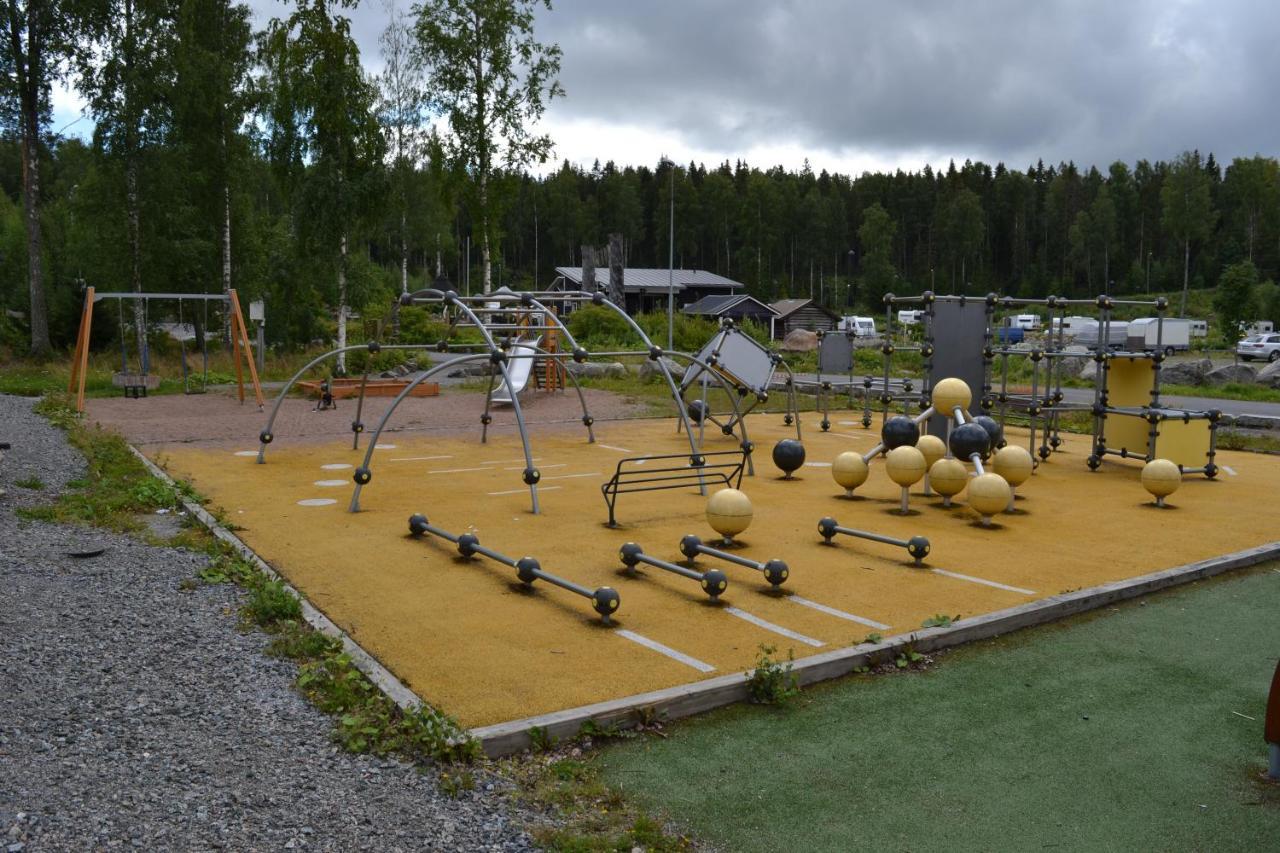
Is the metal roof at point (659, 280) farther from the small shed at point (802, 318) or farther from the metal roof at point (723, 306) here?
the small shed at point (802, 318)

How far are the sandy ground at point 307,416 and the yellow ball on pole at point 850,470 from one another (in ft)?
19.6

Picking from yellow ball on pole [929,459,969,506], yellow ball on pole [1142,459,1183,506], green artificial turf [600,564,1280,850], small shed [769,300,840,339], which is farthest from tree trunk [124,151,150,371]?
small shed [769,300,840,339]

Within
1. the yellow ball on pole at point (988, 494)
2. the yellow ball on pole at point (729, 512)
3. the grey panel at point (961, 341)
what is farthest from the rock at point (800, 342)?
the yellow ball on pole at point (729, 512)

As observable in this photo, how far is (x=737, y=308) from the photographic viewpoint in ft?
152

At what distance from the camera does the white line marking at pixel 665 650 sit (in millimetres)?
4914

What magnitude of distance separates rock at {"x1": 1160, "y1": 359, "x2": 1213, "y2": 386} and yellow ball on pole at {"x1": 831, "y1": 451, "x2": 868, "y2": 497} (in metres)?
18.1

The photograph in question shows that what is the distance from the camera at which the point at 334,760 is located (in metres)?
3.80

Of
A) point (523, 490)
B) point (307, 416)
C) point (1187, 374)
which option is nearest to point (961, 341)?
point (523, 490)

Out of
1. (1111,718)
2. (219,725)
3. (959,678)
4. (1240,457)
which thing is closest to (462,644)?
(219,725)

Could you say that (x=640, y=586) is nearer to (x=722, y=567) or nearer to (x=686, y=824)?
(x=722, y=567)

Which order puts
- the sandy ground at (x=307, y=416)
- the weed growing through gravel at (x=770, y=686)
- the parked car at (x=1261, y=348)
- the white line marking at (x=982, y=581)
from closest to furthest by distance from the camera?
the weed growing through gravel at (x=770, y=686) < the white line marking at (x=982, y=581) < the sandy ground at (x=307, y=416) < the parked car at (x=1261, y=348)

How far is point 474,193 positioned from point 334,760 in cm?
2329

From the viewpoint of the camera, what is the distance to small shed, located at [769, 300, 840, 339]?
4809 cm

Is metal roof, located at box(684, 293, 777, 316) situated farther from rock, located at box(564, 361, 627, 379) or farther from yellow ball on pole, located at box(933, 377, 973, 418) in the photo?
yellow ball on pole, located at box(933, 377, 973, 418)
